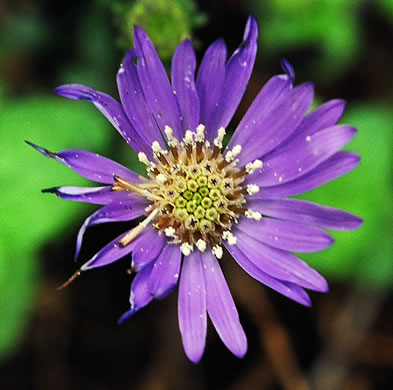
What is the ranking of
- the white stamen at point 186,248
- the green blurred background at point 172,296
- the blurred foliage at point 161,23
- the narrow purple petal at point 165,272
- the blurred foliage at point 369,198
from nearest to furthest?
the narrow purple petal at point 165,272, the white stamen at point 186,248, the blurred foliage at point 161,23, the green blurred background at point 172,296, the blurred foliage at point 369,198

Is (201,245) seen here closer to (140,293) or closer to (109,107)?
(140,293)

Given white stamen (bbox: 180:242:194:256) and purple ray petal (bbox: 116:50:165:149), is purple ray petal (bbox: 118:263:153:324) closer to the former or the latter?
white stamen (bbox: 180:242:194:256)

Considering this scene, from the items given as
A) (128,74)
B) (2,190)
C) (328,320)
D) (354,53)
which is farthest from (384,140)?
(2,190)

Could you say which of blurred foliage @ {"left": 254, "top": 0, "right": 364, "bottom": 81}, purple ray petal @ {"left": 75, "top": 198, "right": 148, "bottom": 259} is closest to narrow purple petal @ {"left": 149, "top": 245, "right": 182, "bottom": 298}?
purple ray petal @ {"left": 75, "top": 198, "right": 148, "bottom": 259}

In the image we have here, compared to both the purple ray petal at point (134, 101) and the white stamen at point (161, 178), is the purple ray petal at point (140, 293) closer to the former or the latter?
the white stamen at point (161, 178)

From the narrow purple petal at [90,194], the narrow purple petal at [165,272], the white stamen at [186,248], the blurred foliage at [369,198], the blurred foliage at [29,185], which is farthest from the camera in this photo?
the blurred foliage at [369,198]

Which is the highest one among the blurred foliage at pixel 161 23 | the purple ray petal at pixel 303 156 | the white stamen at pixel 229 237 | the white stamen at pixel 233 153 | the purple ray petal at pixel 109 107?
the blurred foliage at pixel 161 23

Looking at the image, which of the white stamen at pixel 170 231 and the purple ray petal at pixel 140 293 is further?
the white stamen at pixel 170 231

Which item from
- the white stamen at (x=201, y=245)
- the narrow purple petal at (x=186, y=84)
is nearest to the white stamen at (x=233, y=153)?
the narrow purple petal at (x=186, y=84)

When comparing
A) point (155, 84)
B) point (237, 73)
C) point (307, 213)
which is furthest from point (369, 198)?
point (155, 84)
